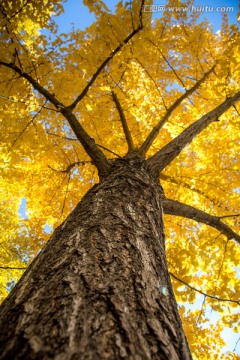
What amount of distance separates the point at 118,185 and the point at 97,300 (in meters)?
1.06

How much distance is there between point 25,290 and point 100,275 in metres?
0.27

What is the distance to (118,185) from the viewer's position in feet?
5.60

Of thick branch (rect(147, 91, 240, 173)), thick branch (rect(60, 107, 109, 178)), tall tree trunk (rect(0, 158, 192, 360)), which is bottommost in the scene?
tall tree trunk (rect(0, 158, 192, 360))

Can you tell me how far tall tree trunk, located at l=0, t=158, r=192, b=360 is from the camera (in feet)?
1.80

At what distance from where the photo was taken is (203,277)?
3.80m

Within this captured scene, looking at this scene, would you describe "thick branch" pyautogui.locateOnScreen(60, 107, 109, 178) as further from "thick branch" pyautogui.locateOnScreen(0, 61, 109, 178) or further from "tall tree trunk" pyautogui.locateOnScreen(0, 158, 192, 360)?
"tall tree trunk" pyautogui.locateOnScreen(0, 158, 192, 360)

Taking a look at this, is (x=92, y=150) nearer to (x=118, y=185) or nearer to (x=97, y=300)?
(x=118, y=185)

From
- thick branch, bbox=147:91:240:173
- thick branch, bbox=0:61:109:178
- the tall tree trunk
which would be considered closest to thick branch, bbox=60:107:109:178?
thick branch, bbox=0:61:109:178

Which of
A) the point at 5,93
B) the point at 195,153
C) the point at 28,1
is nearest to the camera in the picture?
the point at 28,1

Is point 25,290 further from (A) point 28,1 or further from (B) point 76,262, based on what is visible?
(A) point 28,1

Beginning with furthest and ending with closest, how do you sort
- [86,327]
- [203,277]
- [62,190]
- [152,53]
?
[62,190], [203,277], [152,53], [86,327]

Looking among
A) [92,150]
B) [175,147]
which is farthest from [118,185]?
[175,147]

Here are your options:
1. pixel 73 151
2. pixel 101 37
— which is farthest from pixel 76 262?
pixel 73 151

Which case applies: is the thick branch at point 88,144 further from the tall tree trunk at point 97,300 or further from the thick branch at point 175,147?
the tall tree trunk at point 97,300
